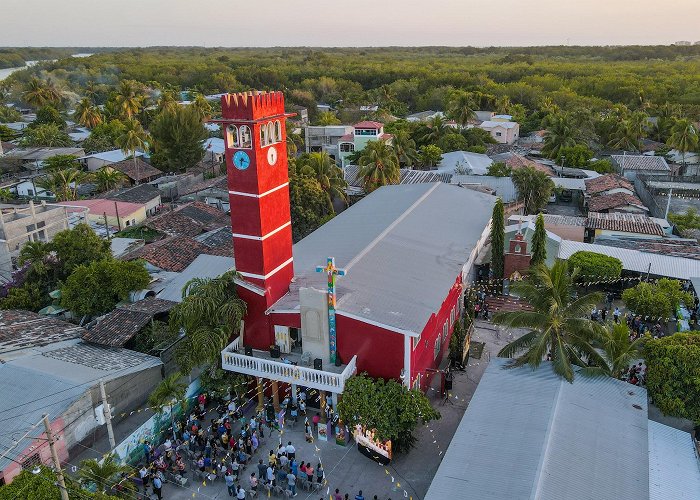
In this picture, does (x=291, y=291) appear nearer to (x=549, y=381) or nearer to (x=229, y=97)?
(x=229, y=97)

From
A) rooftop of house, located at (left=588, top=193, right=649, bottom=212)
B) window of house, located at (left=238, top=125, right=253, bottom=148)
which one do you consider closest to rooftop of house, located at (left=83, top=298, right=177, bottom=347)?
window of house, located at (left=238, top=125, right=253, bottom=148)

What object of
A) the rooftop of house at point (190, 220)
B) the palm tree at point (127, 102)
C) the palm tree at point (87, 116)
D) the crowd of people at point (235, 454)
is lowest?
the crowd of people at point (235, 454)

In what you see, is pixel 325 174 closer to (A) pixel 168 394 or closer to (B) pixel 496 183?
(B) pixel 496 183

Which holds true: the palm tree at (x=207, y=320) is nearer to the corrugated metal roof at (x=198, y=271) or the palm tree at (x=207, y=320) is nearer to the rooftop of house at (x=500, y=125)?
the corrugated metal roof at (x=198, y=271)

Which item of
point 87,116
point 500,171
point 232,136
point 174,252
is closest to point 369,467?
point 232,136

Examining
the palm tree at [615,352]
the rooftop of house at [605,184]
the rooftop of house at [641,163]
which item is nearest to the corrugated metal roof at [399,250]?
the palm tree at [615,352]

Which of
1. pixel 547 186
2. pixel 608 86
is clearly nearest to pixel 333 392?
pixel 547 186
